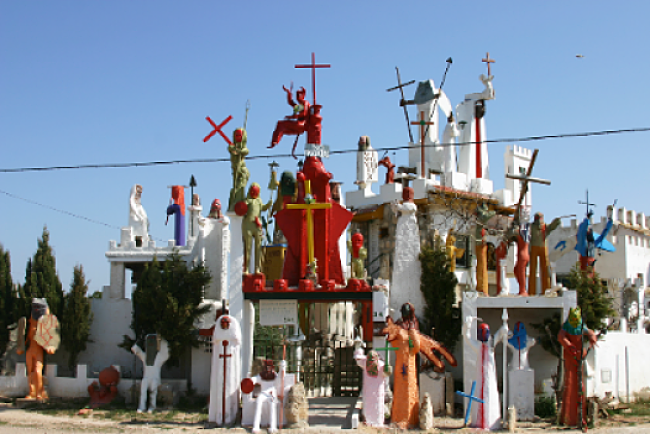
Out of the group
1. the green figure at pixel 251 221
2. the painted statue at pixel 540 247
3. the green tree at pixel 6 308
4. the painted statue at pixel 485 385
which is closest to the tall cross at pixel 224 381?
the green figure at pixel 251 221

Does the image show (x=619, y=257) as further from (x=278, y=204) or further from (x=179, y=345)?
(x=179, y=345)

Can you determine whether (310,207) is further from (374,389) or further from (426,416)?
(426,416)

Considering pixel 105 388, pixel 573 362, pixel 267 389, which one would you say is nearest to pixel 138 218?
pixel 105 388

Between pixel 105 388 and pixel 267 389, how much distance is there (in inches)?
275

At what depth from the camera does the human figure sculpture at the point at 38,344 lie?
22969 millimetres

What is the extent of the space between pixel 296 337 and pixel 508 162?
1295 centimetres

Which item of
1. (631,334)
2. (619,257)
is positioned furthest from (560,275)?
(631,334)

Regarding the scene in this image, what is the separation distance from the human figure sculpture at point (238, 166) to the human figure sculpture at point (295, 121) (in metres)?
1.14

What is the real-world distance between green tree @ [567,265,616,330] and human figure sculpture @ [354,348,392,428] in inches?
263

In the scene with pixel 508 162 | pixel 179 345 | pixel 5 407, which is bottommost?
pixel 5 407

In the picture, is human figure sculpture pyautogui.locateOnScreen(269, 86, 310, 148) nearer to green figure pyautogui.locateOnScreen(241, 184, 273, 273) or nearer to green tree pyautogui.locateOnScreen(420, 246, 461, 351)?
green figure pyautogui.locateOnScreen(241, 184, 273, 273)

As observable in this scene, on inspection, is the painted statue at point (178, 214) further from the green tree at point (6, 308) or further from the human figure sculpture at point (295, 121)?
the human figure sculpture at point (295, 121)

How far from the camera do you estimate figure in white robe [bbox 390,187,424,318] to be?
2098 centimetres

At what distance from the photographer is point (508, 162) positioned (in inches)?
1205
